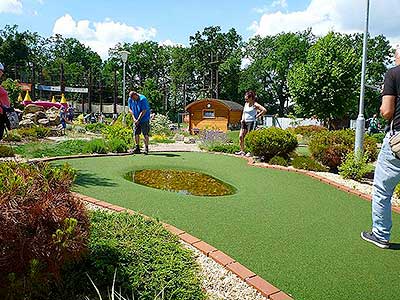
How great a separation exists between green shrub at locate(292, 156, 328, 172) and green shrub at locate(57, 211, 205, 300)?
4.83 m

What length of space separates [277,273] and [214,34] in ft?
192

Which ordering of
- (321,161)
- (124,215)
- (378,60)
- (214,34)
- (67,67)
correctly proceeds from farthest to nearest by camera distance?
(67,67), (214,34), (378,60), (321,161), (124,215)

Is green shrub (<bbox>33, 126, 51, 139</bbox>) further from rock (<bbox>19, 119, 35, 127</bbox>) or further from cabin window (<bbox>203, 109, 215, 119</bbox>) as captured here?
cabin window (<bbox>203, 109, 215, 119</bbox>)

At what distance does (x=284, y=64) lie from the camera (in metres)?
54.6

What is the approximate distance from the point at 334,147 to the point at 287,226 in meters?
4.03

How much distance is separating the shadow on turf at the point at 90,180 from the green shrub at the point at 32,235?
3262mm

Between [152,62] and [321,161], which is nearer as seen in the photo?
[321,161]

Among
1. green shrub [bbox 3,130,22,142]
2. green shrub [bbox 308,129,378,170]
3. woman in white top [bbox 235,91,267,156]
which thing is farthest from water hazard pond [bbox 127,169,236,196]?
green shrub [bbox 3,130,22,142]

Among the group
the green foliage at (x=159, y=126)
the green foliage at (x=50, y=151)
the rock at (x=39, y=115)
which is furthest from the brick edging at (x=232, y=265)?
the rock at (x=39, y=115)

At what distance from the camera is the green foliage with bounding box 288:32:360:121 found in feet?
61.8

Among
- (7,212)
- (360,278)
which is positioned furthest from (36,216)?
(360,278)

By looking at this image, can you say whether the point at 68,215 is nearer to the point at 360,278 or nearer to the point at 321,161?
the point at 360,278

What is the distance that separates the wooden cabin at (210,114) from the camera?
29.6m

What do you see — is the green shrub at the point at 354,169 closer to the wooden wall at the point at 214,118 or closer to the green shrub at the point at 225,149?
the green shrub at the point at 225,149
